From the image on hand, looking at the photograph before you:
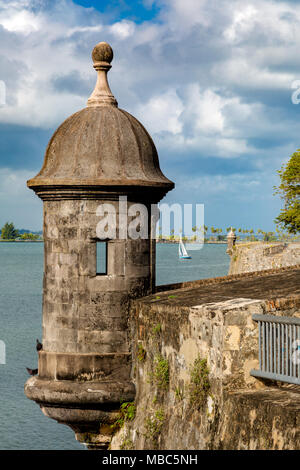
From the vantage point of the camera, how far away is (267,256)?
127ft

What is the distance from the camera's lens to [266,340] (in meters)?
6.77

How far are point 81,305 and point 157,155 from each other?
2379 millimetres

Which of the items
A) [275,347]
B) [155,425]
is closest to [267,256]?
[155,425]

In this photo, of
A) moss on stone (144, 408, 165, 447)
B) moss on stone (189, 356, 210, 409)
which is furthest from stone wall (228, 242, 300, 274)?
moss on stone (189, 356, 210, 409)

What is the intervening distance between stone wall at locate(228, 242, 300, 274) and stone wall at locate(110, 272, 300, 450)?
93.7 feet

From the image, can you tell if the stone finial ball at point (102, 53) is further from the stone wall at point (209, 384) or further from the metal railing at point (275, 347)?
the metal railing at point (275, 347)

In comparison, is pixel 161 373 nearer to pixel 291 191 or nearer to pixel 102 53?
pixel 102 53

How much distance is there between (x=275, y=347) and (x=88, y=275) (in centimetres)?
301

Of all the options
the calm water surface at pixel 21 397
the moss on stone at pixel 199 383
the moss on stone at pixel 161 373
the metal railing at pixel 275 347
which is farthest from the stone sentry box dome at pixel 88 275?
the calm water surface at pixel 21 397

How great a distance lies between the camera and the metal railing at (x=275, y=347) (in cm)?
648
